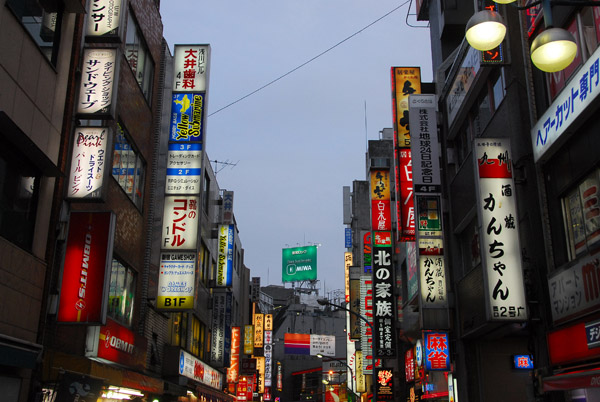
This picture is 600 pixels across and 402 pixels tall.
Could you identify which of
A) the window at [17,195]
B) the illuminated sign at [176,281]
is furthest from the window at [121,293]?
the window at [17,195]

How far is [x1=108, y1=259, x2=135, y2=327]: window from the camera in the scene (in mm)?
18047

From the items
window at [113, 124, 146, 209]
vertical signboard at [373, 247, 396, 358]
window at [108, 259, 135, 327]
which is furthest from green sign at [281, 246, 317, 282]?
window at [108, 259, 135, 327]

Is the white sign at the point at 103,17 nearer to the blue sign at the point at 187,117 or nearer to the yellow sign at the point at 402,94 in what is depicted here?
the blue sign at the point at 187,117

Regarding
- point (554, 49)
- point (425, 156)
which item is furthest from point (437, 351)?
point (554, 49)

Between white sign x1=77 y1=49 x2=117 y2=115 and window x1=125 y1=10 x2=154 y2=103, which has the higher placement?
window x1=125 y1=10 x2=154 y2=103

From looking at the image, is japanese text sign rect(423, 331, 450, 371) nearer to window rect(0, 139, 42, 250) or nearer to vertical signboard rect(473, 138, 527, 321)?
vertical signboard rect(473, 138, 527, 321)

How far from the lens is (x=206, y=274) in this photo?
34.8 m

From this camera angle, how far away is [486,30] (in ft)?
25.9

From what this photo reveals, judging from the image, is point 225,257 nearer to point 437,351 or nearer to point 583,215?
point 437,351

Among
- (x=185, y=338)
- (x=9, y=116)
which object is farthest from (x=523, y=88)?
(x=185, y=338)

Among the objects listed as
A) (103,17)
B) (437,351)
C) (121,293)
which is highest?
(103,17)

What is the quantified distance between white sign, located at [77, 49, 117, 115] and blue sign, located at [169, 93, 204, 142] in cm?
727

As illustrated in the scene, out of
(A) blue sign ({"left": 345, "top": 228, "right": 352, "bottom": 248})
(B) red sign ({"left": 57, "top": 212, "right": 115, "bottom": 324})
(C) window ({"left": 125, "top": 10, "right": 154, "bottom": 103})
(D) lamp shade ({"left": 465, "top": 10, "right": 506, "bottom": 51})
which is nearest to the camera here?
(D) lamp shade ({"left": 465, "top": 10, "right": 506, "bottom": 51})

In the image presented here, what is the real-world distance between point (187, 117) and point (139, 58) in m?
2.74
